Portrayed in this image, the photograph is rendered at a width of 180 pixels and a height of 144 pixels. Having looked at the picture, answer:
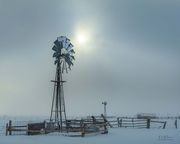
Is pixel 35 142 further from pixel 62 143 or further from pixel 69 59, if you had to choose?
pixel 69 59

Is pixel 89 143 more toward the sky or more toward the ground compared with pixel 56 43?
more toward the ground

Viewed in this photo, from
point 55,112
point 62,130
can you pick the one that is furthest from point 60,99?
point 62,130

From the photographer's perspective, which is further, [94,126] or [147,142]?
[94,126]

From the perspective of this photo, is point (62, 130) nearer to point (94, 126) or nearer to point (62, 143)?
point (94, 126)

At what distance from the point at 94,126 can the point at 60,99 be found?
6.66m

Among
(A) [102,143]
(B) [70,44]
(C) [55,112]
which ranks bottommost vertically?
(A) [102,143]

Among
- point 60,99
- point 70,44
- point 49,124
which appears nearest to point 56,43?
point 70,44

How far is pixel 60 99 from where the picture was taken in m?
46.1

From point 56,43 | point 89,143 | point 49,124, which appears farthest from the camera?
point 56,43

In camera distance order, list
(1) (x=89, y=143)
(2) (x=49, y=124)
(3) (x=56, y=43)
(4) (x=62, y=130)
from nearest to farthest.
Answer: (1) (x=89, y=143), (4) (x=62, y=130), (2) (x=49, y=124), (3) (x=56, y=43)

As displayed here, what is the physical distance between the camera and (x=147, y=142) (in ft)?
98.2

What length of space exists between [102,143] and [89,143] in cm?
108

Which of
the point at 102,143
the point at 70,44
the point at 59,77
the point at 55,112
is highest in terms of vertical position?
the point at 70,44

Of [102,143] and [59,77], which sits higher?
[59,77]
